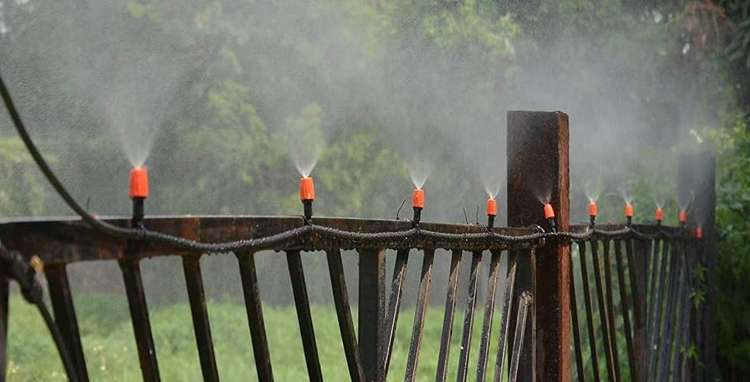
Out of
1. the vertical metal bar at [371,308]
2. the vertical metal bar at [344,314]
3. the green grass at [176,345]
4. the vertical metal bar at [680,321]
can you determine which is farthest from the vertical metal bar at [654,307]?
the vertical metal bar at [344,314]

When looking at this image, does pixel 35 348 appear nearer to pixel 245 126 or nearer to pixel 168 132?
pixel 168 132

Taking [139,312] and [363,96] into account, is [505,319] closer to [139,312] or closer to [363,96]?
[139,312]

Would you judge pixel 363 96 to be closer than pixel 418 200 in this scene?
No

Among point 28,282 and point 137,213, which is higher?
point 137,213

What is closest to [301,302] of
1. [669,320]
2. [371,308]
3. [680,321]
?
[371,308]

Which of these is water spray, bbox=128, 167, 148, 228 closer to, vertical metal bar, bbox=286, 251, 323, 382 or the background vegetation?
vertical metal bar, bbox=286, 251, 323, 382

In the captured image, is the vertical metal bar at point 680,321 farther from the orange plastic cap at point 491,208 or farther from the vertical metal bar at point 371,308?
the vertical metal bar at point 371,308

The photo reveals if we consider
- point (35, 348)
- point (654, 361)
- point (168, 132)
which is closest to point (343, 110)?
point (168, 132)

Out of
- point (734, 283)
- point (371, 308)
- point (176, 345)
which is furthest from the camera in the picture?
point (176, 345)

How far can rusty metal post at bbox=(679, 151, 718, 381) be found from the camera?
6.50m

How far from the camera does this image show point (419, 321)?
112 inches

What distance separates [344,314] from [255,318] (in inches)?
13.4

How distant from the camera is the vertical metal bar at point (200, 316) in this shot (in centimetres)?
200

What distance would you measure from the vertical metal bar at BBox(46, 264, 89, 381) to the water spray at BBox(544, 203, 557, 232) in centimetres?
230
